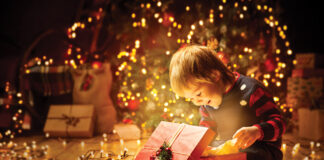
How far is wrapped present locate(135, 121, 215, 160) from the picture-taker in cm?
113

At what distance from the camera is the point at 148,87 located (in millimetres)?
2398

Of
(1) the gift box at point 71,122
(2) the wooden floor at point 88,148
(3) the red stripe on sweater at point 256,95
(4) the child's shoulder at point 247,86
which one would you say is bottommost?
(2) the wooden floor at point 88,148

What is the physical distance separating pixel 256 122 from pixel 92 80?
1673 millimetres

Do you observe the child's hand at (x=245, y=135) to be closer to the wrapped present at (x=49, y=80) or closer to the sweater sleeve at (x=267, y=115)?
the sweater sleeve at (x=267, y=115)

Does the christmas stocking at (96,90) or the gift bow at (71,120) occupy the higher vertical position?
the christmas stocking at (96,90)

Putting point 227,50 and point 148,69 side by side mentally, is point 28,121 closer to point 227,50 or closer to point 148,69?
point 148,69

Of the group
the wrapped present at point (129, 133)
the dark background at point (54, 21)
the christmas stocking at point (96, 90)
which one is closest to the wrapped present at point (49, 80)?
the christmas stocking at point (96, 90)

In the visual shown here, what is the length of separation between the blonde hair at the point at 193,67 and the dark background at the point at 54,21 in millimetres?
1990

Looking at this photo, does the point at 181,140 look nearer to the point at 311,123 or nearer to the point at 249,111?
the point at 249,111

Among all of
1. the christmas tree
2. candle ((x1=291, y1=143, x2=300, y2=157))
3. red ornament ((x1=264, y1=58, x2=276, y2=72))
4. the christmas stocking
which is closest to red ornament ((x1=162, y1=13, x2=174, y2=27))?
the christmas tree

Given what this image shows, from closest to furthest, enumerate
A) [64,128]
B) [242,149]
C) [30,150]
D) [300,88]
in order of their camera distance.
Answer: [242,149], [30,150], [64,128], [300,88]

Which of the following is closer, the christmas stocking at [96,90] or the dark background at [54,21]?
the christmas stocking at [96,90]

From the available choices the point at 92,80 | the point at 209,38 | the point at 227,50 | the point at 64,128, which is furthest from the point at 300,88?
the point at 64,128

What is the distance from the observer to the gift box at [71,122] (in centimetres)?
237
